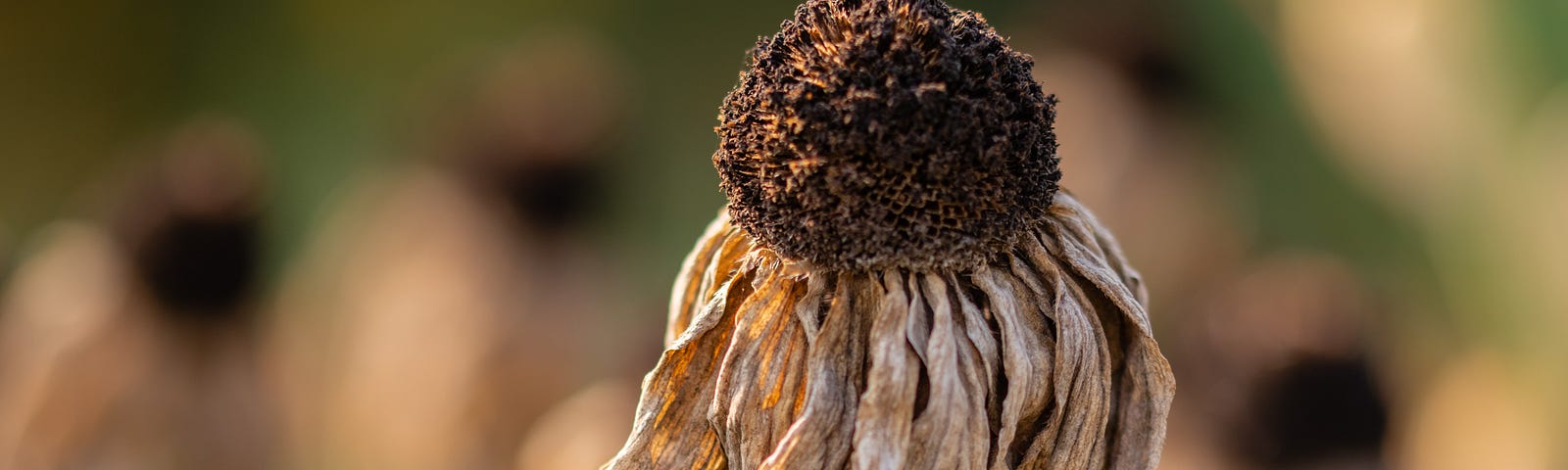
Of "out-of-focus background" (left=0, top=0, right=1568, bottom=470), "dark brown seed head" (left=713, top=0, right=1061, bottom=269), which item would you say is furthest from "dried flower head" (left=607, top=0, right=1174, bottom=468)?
"out-of-focus background" (left=0, top=0, right=1568, bottom=470)

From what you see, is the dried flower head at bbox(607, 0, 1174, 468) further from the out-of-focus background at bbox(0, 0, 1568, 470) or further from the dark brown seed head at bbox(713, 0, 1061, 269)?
the out-of-focus background at bbox(0, 0, 1568, 470)

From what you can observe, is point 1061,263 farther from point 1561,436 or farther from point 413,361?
point 1561,436

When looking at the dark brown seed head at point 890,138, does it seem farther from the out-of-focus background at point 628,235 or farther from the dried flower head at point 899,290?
the out-of-focus background at point 628,235

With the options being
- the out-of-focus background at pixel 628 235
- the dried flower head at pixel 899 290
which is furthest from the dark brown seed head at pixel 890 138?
the out-of-focus background at pixel 628 235

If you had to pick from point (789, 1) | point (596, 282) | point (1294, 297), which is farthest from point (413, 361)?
point (1294, 297)

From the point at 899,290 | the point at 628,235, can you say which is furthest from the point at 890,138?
the point at 628,235
